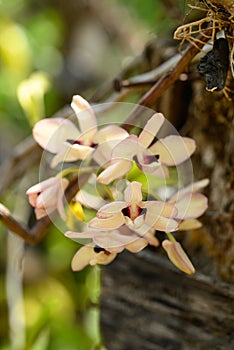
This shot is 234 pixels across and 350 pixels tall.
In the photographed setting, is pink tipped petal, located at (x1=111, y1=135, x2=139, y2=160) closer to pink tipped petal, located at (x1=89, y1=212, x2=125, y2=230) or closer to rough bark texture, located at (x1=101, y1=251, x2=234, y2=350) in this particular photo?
pink tipped petal, located at (x1=89, y1=212, x2=125, y2=230)

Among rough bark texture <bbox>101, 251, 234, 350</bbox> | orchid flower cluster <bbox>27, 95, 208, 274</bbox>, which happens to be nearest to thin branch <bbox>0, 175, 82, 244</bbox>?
orchid flower cluster <bbox>27, 95, 208, 274</bbox>

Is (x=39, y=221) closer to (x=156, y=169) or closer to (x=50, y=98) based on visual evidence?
(x=156, y=169)

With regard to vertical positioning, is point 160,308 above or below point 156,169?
below

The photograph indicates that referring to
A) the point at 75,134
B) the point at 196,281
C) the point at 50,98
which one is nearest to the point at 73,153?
the point at 75,134

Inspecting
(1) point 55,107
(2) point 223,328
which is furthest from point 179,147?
(1) point 55,107

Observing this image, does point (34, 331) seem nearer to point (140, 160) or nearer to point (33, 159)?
point (33, 159)

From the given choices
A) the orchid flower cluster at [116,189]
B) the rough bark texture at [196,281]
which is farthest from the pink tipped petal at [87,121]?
the rough bark texture at [196,281]
